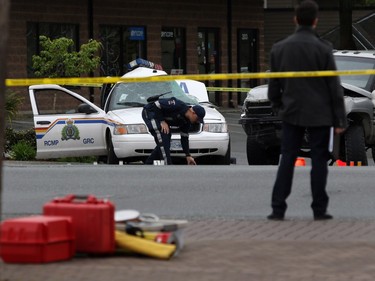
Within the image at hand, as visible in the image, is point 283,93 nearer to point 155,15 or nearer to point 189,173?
point 189,173

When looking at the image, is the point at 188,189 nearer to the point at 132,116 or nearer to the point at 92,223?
the point at 92,223

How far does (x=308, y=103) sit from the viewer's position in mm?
10258

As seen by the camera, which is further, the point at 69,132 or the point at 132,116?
the point at 69,132

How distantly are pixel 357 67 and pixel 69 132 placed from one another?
458cm

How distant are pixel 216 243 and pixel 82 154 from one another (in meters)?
9.47

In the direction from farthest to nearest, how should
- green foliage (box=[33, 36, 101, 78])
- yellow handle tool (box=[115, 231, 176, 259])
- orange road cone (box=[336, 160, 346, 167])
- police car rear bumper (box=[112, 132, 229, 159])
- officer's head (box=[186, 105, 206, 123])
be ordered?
green foliage (box=[33, 36, 101, 78]), police car rear bumper (box=[112, 132, 229, 159]), officer's head (box=[186, 105, 206, 123]), orange road cone (box=[336, 160, 346, 167]), yellow handle tool (box=[115, 231, 176, 259])

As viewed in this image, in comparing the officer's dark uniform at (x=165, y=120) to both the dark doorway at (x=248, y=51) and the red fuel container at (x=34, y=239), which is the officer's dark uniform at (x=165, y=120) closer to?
the red fuel container at (x=34, y=239)

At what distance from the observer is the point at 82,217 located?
8.58 meters

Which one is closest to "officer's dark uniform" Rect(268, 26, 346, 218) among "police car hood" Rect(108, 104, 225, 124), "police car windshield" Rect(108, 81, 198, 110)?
"police car hood" Rect(108, 104, 225, 124)

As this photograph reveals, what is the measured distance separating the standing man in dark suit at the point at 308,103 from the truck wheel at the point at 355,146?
22.4 ft

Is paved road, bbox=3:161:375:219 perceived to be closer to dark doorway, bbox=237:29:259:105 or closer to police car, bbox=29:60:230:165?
police car, bbox=29:60:230:165

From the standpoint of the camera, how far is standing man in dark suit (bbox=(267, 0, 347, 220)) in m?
10.2

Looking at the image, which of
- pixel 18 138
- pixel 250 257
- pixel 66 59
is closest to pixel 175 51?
pixel 66 59

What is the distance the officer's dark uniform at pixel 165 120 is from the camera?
1719cm
